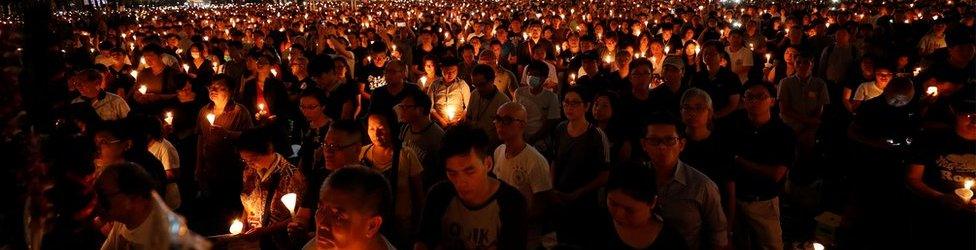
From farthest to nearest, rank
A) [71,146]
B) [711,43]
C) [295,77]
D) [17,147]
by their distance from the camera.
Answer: [295,77] → [711,43] → [71,146] → [17,147]

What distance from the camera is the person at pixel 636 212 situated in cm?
275

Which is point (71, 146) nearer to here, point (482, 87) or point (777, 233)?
point (482, 87)

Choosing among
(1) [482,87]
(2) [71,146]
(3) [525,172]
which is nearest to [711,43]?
(1) [482,87]

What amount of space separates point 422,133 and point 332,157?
102 cm

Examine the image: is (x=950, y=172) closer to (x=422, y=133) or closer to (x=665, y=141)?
(x=665, y=141)

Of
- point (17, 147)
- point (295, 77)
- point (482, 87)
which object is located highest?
point (17, 147)

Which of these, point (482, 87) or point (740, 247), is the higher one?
point (482, 87)

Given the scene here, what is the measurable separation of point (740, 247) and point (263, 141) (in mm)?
2719

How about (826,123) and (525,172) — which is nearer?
(525,172)

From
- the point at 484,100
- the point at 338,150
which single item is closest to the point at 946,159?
the point at 484,100

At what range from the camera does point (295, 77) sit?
27.6ft

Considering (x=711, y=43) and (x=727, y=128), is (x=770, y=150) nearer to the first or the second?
(x=727, y=128)

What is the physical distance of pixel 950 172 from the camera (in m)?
4.00

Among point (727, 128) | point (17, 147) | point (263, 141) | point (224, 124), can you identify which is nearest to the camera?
point (17, 147)
